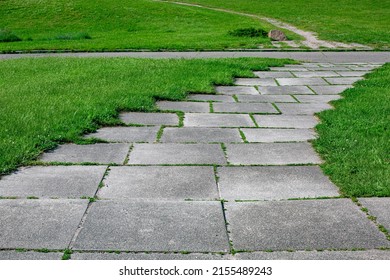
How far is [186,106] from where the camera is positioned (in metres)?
7.95

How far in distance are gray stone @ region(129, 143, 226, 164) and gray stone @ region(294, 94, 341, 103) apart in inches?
134

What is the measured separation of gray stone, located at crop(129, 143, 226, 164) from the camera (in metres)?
5.07

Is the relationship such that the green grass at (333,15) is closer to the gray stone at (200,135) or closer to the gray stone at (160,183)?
the gray stone at (200,135)

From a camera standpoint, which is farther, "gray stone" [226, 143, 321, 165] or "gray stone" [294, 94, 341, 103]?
"gray stone" [294, 94, 341, 103]

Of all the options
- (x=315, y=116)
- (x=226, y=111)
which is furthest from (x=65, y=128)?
(x=315, y=116)

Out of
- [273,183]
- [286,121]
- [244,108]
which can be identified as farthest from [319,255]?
[244,108]

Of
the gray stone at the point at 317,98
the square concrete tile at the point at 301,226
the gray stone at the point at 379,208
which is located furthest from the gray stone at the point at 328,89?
the square concrete tile at the point at 301,226

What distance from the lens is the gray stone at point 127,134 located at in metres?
5.95

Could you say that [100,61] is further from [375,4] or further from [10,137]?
[375,4]

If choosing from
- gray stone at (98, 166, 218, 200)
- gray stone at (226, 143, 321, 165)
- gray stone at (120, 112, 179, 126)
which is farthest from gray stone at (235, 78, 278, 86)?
gray stone at (98, 166, 218, 200)

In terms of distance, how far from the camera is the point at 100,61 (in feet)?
41.9

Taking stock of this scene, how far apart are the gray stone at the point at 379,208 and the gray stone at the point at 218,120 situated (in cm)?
285

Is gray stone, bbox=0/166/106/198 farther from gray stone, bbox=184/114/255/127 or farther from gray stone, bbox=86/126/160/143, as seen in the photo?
gray stone, bbox=184/114/255/127
